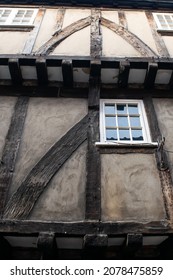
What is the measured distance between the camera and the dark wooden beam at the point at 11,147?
5047 millimetres

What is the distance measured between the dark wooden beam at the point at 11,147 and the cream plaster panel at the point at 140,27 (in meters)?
4.01

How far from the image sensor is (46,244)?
4223 millimetres

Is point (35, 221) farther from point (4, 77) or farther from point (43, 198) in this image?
point (4, 77)

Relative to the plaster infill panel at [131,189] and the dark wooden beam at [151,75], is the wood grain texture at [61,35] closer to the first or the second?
the dark wooden beam at [151,75]

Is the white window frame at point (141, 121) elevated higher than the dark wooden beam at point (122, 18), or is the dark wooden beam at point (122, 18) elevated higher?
the dark wooden beam at point (122, 18)

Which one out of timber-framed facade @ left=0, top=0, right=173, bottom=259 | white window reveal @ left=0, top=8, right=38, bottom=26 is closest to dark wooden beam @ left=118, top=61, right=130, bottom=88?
timber-framed facade @ left=0, top=0, right=173, bottom=259

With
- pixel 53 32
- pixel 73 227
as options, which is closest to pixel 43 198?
pixel 73 227

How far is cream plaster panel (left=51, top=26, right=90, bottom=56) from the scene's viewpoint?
7598 mm

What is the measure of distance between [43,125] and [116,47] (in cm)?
333

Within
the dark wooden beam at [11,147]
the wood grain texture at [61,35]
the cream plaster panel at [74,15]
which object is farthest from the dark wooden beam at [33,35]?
the dark wooden beam at [11,147]

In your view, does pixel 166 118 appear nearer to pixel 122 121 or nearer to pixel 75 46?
pixel 122 121

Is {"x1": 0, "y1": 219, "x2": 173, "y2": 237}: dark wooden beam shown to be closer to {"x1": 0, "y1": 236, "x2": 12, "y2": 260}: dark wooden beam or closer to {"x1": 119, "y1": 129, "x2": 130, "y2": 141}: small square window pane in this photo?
{"x1": 0, "y1": 236, "x2": 12, "y2": 260}: dark wooden beam

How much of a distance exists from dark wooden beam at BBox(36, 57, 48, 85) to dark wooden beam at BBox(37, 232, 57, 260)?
4038mm

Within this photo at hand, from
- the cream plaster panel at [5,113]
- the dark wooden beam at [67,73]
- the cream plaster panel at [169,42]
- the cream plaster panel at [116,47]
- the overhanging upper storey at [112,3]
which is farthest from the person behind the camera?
the overhanging upper storey at [112,3]
